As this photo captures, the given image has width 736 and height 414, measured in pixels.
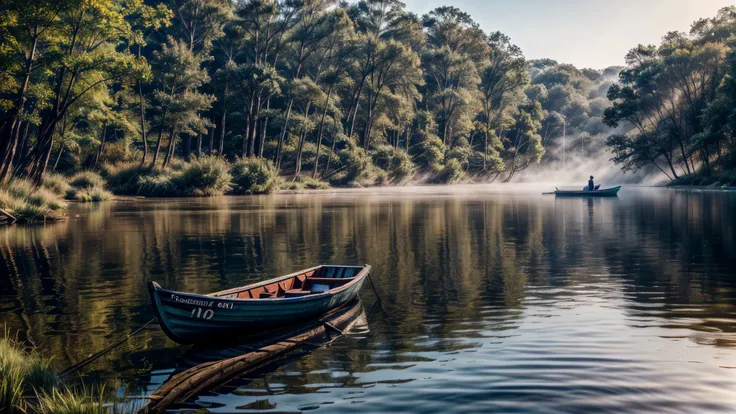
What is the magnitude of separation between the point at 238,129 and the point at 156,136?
11345 millimetres

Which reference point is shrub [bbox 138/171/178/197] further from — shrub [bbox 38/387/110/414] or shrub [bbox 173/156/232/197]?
shrub [bbox 38/387/110/414]

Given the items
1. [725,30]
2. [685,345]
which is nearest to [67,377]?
[685,345]

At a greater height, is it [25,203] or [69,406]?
[25,203]

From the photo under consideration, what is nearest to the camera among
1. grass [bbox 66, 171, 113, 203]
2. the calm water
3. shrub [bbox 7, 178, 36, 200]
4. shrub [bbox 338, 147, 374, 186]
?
the calm water

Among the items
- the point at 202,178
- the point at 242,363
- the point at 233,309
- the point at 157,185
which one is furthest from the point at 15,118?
the point at 242,363

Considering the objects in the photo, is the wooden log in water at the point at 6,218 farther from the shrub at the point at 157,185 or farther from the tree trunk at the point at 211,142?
the tree trunk at the point at 211,142

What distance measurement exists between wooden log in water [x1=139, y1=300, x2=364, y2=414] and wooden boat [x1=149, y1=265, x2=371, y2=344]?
0.33 m

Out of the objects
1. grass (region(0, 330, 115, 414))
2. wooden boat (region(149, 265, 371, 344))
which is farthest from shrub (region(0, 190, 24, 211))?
grass (region(0, 330, 115, 414))

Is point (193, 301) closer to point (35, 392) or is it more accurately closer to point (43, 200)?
point (35, 392)

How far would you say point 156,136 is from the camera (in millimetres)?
71438

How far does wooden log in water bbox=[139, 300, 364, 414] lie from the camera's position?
863cm

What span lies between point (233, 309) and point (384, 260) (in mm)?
11225

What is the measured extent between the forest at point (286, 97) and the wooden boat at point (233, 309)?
2838cm

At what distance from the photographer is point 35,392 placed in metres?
7.86
